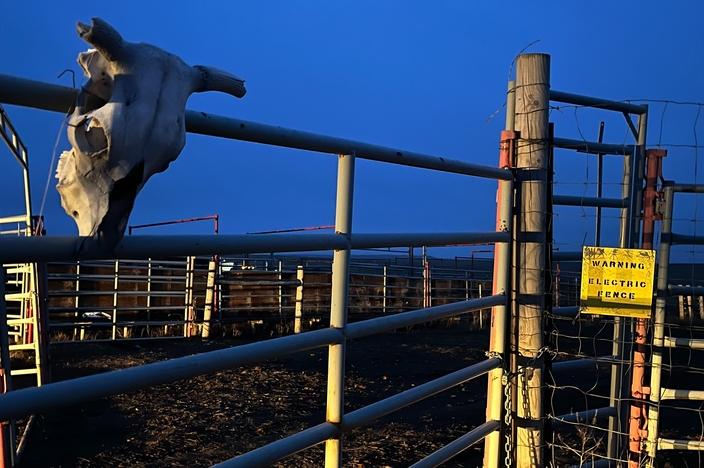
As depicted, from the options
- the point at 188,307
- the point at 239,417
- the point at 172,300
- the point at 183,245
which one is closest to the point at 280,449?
the point at 183,245

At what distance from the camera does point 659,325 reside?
398cm

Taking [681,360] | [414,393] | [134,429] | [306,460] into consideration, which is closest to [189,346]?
[134,429]

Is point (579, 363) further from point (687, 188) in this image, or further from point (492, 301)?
point (687, 188)

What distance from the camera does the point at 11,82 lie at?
136cm

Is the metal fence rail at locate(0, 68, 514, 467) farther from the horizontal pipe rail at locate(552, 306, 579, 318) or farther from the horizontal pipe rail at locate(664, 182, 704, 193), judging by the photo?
the horizontal pipe rail at locate(664, 182, 704, 193)

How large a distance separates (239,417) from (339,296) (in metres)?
4.50

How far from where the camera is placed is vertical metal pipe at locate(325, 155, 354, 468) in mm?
2408

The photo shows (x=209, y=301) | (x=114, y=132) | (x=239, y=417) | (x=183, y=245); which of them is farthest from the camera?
(x=209, y=301)

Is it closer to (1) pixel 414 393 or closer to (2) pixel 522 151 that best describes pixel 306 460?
(1) pixel 414 393

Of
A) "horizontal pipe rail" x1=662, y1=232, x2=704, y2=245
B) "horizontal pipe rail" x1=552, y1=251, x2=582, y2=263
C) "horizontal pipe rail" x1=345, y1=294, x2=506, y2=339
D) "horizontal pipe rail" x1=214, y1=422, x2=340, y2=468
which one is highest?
"horizontal pipe rail" x1=662, y1=232, x2=704, y2=245

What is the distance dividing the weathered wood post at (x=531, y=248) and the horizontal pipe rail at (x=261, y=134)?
0.64 feet

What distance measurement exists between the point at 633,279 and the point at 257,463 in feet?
8.12

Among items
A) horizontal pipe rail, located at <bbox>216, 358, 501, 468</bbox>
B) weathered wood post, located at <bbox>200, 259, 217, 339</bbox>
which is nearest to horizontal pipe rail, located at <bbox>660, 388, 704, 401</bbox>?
horizontal pipe rail, located at <bbox>216, 358, 501, 468</bbox>

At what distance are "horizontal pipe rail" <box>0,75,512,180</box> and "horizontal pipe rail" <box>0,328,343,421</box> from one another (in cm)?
61
